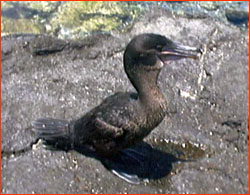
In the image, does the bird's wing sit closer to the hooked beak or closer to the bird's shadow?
the bird's shadow

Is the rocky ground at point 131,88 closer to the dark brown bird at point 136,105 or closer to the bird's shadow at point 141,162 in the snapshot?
the bird's shadow at point 141,162

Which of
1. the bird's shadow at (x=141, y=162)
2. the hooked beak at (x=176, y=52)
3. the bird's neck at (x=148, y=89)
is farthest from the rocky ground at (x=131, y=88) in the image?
the hooked beak at (x=176, y=52)

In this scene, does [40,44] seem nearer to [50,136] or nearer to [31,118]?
[31,118]

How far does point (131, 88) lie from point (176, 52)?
4.34 feet

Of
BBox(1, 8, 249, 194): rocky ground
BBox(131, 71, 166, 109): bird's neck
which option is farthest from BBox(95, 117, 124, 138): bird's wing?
BBox(1, 8, 249, 194): rocky ground

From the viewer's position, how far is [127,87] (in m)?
5.44

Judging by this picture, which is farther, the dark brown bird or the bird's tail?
the bird's tail

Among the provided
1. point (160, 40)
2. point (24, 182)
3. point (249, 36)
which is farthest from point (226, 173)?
point (249, 36)

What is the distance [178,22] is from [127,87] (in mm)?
1451

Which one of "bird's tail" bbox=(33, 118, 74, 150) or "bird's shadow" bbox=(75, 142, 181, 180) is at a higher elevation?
"bird's tail" bbox=(33, 118, 74, 150)

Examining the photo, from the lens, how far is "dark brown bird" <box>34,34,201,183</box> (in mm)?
4109

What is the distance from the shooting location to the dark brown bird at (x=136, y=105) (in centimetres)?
411

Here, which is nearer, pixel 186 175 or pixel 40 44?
pixel 186 175

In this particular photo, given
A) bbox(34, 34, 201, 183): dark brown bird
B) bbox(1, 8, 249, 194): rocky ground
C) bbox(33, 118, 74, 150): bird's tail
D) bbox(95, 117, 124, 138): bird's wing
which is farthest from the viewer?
bbox(33, 118, 74, 150): bird's tail
